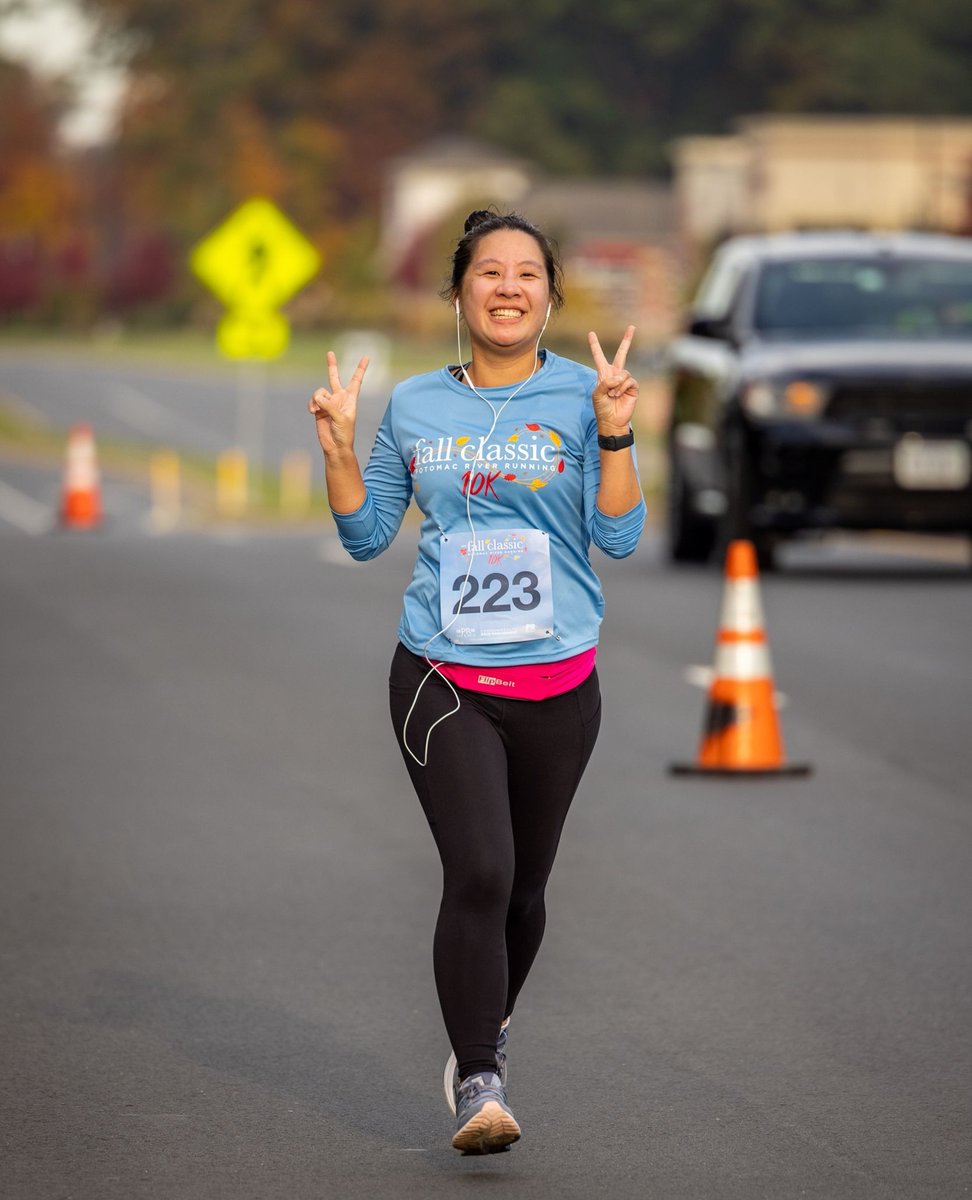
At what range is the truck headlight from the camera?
1725 centimetres

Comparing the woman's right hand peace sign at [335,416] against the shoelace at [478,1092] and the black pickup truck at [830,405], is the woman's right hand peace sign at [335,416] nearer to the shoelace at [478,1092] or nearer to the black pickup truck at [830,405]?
the shoelace at [478,1092]

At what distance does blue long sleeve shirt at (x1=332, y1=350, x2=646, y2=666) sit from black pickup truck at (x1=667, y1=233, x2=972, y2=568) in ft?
38.8

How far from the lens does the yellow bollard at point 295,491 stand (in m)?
33.9

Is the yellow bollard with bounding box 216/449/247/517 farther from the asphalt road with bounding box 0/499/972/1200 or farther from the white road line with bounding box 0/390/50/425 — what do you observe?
the white road line with bounding box 0/390/50/425

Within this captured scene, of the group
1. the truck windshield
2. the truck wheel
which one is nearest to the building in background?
the truck wheel

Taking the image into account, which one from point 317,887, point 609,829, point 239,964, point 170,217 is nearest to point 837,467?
point 609,829

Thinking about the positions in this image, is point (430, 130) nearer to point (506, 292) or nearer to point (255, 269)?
point (255, 269)

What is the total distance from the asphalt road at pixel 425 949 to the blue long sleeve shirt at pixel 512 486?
0.98 meters

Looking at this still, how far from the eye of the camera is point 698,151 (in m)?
116

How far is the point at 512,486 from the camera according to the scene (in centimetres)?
541

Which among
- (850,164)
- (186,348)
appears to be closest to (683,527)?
(186,348)

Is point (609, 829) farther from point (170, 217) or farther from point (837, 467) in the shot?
point (170, 217)

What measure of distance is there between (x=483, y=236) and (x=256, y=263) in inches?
1191

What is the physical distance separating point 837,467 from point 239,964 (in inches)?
413
